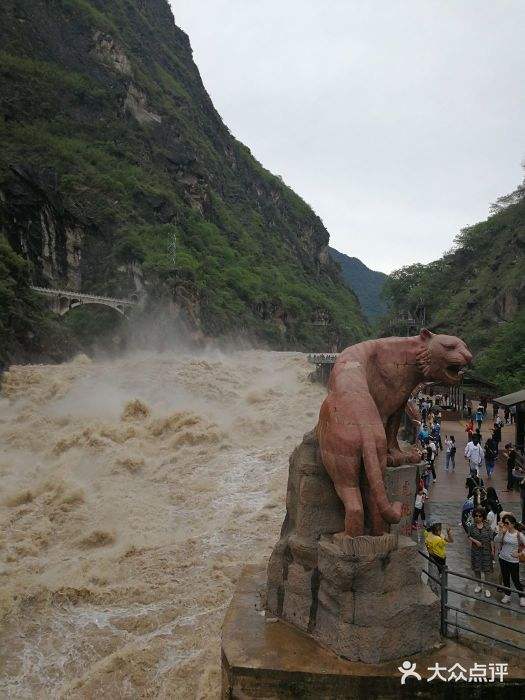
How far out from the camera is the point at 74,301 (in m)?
46.3

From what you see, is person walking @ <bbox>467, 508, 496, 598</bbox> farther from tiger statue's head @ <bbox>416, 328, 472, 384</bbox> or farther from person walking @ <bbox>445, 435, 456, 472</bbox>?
person walking @ <bbox>445, 435, 456, 472</bbox>

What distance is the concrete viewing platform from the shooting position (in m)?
5.14

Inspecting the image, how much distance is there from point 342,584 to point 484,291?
44975 mm

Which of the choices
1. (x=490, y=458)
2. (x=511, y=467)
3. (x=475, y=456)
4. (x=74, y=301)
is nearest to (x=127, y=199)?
(x=74, y=301)

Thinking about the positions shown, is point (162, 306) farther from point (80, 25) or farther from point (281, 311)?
point (80, 25)

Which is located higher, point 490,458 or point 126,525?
point 490,458

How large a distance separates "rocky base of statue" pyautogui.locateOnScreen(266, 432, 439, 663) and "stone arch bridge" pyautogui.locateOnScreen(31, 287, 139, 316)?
1558 inches

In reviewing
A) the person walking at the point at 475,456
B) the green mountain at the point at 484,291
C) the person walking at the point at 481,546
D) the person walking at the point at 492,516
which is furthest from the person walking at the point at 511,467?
the green mountain at the point at 484,291

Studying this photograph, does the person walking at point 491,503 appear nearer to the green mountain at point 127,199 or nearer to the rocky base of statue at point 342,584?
the rocky base of statue at point 342,584

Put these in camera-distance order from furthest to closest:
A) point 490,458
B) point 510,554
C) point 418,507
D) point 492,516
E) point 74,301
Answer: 1. point 74,301
2. point 490,458
3. point 418,507
4. point 492,516
5. point 510,554

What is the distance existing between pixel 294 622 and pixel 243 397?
2238 centimetres

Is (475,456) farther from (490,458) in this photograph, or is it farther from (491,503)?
(491,503)

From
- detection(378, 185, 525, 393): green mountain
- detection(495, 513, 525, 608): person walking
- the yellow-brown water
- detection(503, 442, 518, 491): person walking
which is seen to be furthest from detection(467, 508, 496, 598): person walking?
detection(378, 185, 525, 393): green mountain

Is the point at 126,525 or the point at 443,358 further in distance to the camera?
the point at 126,525
